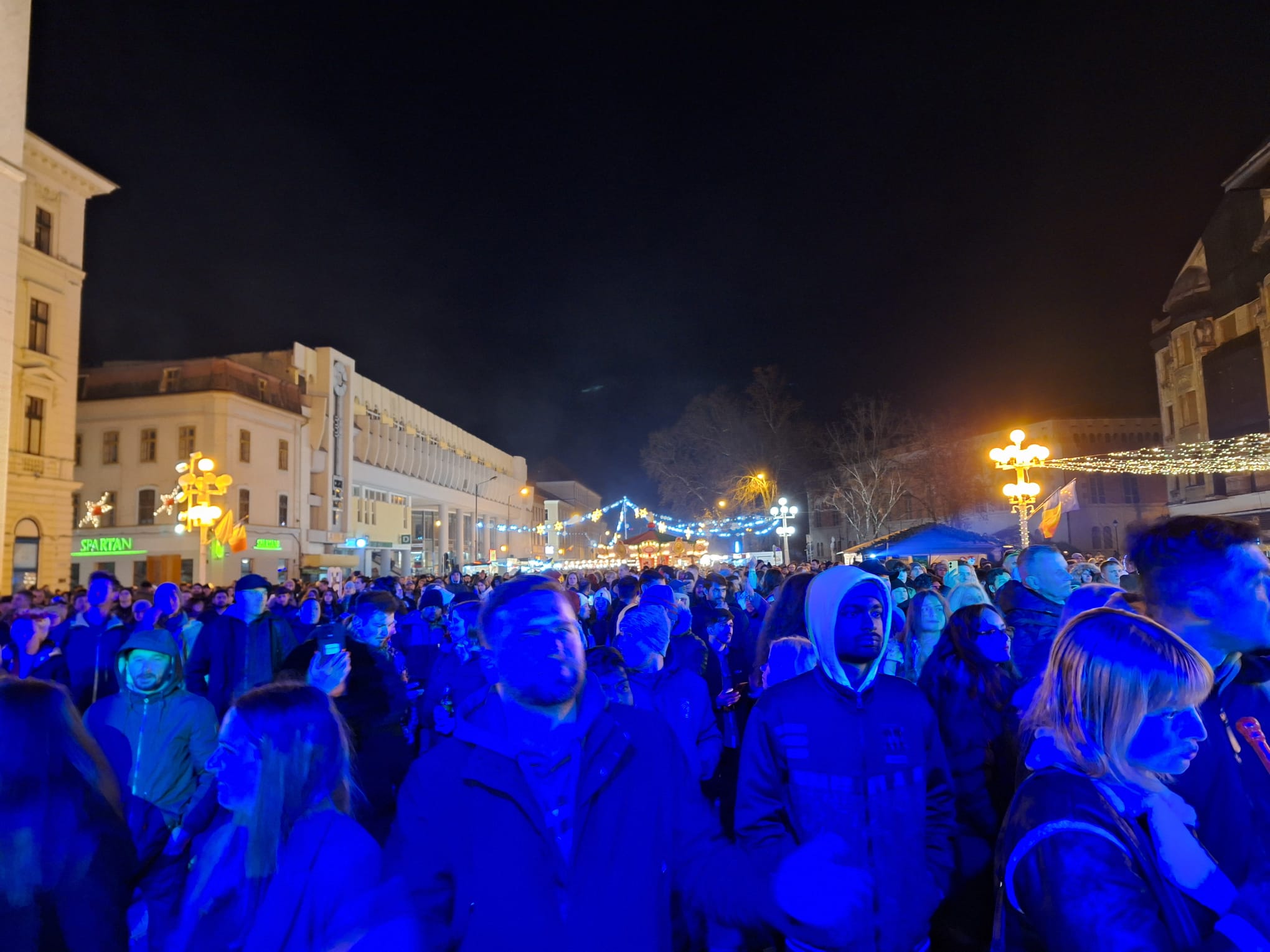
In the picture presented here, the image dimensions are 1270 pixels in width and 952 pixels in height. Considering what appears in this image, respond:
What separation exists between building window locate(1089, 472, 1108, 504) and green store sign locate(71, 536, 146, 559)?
170 feet

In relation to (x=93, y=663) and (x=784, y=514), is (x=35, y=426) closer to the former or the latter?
(x=93, y=663)

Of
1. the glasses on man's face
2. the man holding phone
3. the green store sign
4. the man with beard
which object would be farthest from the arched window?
the man with beard

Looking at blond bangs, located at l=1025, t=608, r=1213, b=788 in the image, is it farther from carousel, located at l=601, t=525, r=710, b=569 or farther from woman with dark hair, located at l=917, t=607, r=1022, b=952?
carousel, located at l=601, t=525, r=710, b=569

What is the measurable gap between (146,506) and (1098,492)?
51996 mm

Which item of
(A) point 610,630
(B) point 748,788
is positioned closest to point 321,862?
(B) point 748,788

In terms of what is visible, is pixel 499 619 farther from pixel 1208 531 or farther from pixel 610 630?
pixel 610 630

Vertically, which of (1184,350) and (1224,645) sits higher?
(1184,350)

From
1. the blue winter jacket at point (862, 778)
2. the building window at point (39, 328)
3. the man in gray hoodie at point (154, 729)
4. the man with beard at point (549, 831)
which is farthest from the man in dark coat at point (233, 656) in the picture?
the building window at point (39, 328)

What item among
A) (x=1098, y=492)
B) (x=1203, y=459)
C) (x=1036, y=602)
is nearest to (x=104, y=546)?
(x=1036, y=602)

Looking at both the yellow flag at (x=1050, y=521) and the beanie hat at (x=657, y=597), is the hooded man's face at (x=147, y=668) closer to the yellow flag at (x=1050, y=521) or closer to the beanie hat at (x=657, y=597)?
the beanie hat at (x=657, y=597)

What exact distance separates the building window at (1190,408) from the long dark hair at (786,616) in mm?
42486

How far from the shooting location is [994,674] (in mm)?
4094

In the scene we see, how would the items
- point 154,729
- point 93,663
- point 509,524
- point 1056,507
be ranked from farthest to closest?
point 509,524 < point 1056,507 < point 93,663 < point 154,729

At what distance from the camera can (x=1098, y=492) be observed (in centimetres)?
4756
